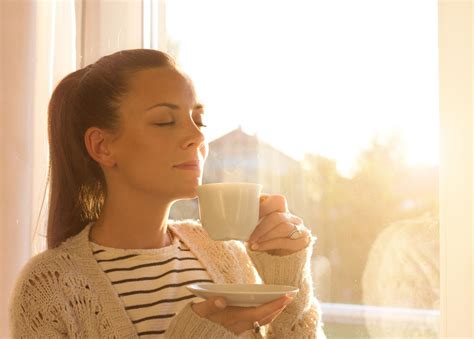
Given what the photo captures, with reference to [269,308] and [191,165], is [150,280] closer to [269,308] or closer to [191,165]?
[191,165]

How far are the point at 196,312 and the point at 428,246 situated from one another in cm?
81

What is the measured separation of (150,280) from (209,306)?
1.06ft

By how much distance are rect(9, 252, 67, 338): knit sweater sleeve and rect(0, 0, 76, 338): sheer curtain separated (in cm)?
43

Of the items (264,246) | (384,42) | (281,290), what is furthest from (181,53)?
(281,290)

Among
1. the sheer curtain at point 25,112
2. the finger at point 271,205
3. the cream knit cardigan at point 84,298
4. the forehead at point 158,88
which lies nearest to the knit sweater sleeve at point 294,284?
the cream knit cardigan at point 84,298

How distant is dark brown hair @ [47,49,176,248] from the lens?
4.78ft

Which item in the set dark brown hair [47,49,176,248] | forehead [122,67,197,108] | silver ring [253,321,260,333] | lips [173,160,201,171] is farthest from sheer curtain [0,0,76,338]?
silver ring [253,321,260,333]

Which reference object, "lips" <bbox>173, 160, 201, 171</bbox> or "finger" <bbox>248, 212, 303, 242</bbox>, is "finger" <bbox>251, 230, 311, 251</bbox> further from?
"lips" <bbox>173, 160, 201, 171</bbox>

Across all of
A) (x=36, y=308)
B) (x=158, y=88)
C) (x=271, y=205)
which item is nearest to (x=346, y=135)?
(x=271, y=205)

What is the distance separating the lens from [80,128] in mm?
1514

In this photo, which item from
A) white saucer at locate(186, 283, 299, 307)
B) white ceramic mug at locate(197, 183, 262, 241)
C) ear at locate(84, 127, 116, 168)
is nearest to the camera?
white saucer at locate(186, 283, 299, 307)

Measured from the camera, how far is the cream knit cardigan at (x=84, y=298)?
135 cm

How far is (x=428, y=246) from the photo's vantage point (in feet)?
5.79

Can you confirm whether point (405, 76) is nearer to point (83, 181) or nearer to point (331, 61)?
point (331, 61)
